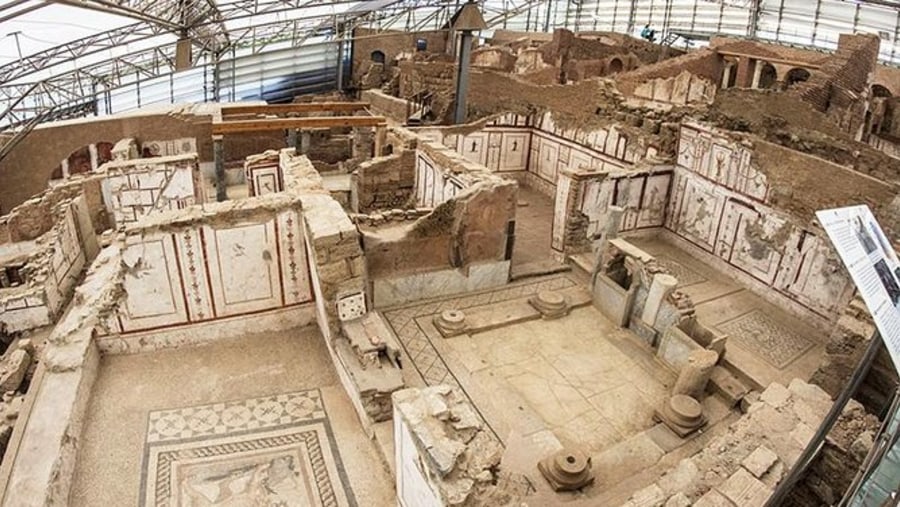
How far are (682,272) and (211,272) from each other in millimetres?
7431

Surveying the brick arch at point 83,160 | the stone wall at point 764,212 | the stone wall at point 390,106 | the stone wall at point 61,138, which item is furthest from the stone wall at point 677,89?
the brick arch at point 83,160

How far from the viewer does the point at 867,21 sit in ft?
60.7

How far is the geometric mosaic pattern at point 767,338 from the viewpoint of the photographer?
25.2 ft

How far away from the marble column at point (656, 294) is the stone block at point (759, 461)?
10.1 feet

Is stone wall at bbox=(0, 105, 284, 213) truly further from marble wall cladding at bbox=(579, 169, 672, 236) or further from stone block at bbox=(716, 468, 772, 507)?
stone block at bbox=(716, 468, 772, 507)

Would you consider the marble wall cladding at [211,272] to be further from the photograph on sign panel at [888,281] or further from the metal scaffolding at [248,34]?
the metal scaffolding at [248,34]

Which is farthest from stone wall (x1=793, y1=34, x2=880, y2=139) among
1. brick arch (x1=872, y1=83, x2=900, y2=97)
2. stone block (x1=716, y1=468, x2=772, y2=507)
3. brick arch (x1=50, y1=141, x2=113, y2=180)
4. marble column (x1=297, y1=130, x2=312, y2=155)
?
brick arch (x1=50, y1=141, x2=113, y2=180)

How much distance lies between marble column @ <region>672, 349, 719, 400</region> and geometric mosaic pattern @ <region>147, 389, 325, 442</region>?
3.99 metres

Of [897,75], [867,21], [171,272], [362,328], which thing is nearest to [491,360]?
[362,328]

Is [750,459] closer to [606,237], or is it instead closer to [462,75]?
[606,237]

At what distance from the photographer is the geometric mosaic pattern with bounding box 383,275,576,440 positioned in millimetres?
6733

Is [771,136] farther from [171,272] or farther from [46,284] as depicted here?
[46,284]

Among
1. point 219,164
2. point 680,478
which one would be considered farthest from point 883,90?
point 219,164

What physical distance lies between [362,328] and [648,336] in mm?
3833
